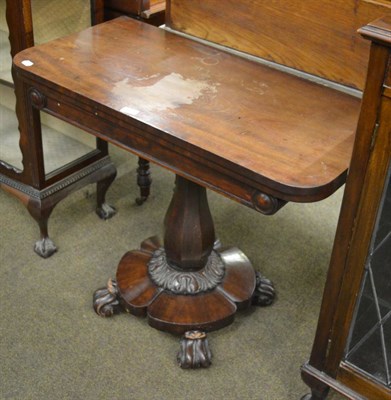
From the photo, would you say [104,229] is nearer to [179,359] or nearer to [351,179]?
[179,359]

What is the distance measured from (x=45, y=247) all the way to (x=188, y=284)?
540mm

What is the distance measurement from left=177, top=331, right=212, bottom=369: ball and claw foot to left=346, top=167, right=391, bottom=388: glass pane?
440 millimetres

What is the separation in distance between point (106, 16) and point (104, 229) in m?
0.71

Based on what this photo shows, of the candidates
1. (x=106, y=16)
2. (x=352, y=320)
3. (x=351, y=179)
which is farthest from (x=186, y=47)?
(x=352, y=320)

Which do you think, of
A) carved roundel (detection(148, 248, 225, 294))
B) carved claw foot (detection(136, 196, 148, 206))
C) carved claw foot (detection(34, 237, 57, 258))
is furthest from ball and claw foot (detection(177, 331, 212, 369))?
carved claw foot (detection(136, 196, 148, 206))

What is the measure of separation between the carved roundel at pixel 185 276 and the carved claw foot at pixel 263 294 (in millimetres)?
117

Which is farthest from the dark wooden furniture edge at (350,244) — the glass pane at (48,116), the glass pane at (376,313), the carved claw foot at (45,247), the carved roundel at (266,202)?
the glass pane at (48,116)

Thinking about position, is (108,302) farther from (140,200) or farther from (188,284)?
(140,200)

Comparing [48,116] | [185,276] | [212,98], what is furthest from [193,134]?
[48,116]

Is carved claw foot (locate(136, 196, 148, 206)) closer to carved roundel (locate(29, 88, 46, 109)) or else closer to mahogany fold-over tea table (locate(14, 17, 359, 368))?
mahogany fold-over tea table (locate(14, 17, 359, 368))

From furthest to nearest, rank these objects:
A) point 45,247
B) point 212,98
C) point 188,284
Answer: point 45,247
point 188,284
point 212,98

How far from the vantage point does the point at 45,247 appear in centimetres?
225

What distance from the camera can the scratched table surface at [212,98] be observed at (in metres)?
1.42

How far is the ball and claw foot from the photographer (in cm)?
187
